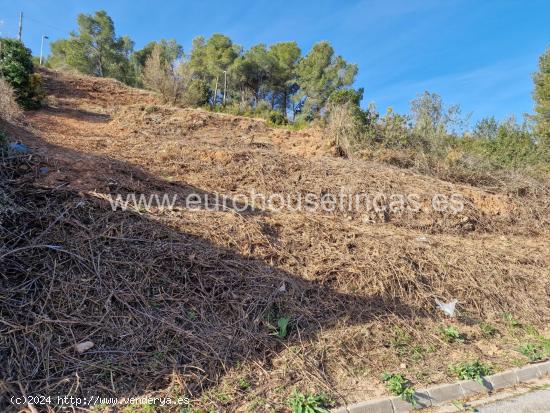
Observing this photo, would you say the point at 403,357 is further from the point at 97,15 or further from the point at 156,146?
the point at 97,15

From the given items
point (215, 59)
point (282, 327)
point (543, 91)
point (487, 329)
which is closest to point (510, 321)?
point (487, 329)

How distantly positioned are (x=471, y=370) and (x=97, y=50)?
26781mm

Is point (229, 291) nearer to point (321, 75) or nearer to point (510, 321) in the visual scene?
point (510, 321)

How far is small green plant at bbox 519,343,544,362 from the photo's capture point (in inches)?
117

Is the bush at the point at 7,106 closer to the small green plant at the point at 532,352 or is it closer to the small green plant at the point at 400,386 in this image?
the small green plant at the point at 400,386

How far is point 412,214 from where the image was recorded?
5.40m

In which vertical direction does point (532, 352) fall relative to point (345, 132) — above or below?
below

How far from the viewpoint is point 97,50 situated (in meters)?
22.7

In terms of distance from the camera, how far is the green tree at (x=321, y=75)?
21062 mm

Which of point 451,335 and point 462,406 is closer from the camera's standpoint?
point 462,406

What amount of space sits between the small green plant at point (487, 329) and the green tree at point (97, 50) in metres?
23.8

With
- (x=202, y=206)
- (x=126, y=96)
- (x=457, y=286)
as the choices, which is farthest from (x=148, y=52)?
(x=457, y=286)

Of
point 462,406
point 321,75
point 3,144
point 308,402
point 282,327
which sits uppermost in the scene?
point 321,75

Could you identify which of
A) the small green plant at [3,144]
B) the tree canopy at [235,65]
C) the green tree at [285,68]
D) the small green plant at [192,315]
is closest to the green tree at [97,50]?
the tree canopy at [235,65]
